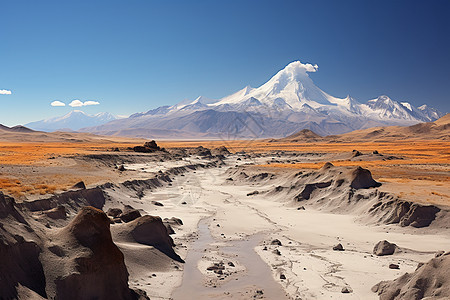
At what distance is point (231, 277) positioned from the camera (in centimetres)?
1642

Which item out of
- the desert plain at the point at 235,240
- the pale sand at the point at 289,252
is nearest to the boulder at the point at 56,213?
the desert plain at the point at 235,240

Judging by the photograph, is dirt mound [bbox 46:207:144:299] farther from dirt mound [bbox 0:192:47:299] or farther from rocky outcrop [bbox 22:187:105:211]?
rocky outcrop [bbox 22:187:105:211]

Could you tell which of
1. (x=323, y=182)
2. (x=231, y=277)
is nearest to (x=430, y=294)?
(x=231, y=277)

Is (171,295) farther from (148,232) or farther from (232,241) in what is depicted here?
(232,241)

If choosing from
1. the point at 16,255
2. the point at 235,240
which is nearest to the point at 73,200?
the point at 235,240

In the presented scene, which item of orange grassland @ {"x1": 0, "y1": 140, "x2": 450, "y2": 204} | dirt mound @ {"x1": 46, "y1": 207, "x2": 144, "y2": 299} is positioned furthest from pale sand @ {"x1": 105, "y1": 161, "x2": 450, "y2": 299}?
orange grassland @ {"x1": 0, "y1": 140, "x2": 450, "y2": 204}

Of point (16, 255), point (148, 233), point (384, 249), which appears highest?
point (16, 255)

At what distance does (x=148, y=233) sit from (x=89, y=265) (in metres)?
6.58

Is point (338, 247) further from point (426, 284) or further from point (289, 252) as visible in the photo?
point (426, 284)

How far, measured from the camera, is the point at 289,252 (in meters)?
19.9

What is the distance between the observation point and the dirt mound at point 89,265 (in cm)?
1110

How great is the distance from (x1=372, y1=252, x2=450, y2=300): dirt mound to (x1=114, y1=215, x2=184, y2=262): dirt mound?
32.8ft

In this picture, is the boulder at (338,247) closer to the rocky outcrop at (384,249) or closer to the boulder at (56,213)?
the rocky outcrop at (384,249)

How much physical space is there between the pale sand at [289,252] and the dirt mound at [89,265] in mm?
2325
